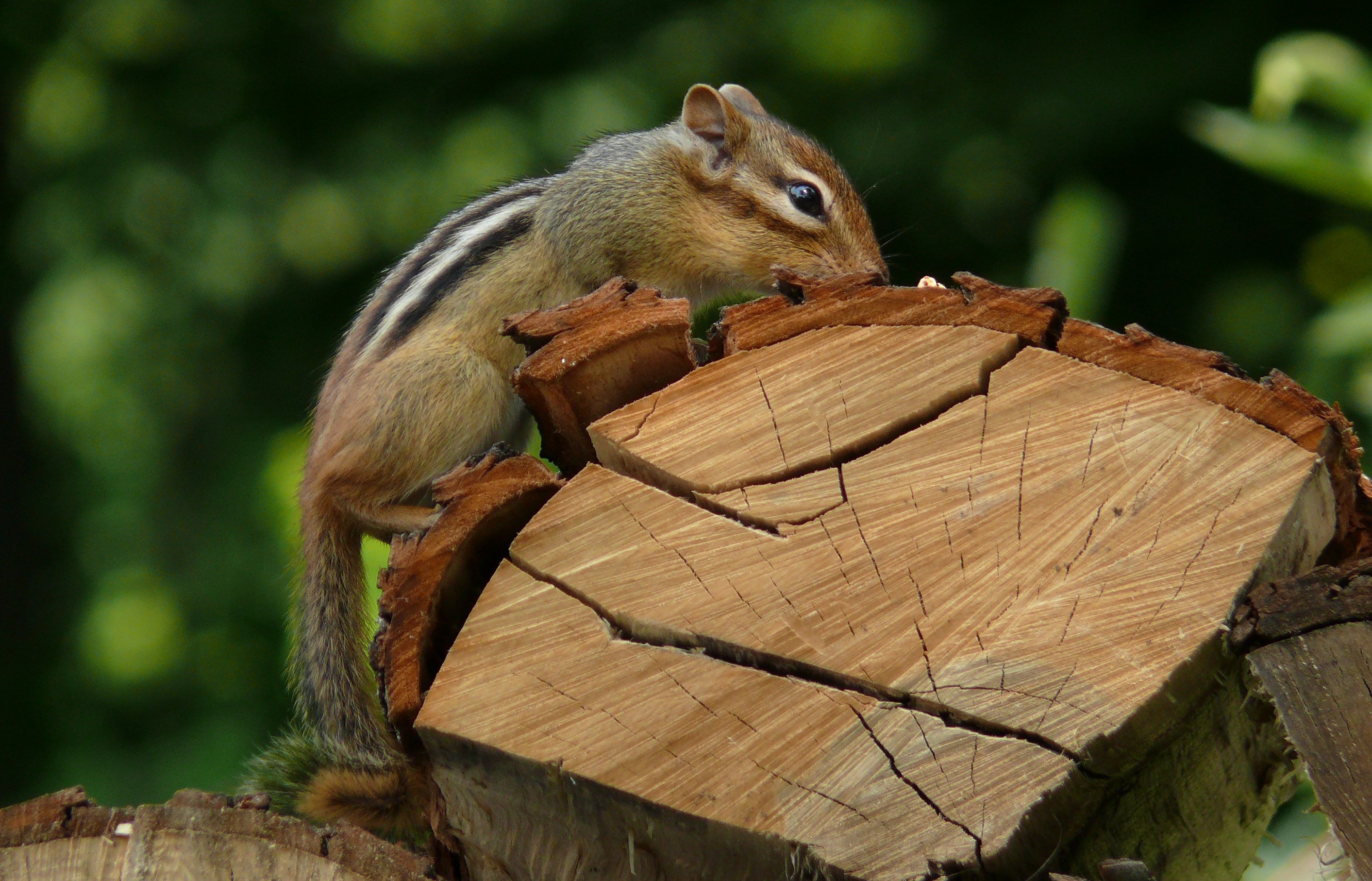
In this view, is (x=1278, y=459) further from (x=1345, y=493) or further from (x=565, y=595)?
(x=565, y=595)

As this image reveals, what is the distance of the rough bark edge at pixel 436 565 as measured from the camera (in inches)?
55.7

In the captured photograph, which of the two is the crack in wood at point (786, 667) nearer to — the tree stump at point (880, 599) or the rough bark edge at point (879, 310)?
the tree stump at point (880, 599)

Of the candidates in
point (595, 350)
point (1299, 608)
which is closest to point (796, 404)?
point (595, 350)

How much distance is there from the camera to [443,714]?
53.6 inches

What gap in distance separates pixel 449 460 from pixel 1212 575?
1.06 m

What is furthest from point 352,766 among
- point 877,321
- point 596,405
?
point 877,321

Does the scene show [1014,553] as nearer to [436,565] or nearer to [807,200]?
[436,565]

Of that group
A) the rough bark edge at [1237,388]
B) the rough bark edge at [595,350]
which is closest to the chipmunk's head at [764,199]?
the rough bark edge at [595,350]

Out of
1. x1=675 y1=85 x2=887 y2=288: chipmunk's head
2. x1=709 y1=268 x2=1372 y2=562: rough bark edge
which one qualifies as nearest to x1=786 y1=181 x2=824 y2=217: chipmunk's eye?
x1=675 y1=85 x2=887 y2=288: chipmunk's head

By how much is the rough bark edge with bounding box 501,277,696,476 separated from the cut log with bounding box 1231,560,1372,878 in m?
0.67

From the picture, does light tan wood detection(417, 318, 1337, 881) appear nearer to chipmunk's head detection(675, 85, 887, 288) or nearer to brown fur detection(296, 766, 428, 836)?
brown fur detection(296, 766, 428, 836)

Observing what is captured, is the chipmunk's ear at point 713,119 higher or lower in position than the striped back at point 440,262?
higher

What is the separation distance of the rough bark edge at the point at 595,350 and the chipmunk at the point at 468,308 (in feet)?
1.06

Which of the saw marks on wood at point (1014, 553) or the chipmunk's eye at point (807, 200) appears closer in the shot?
the saw marks on wood at point (1014, 553)
